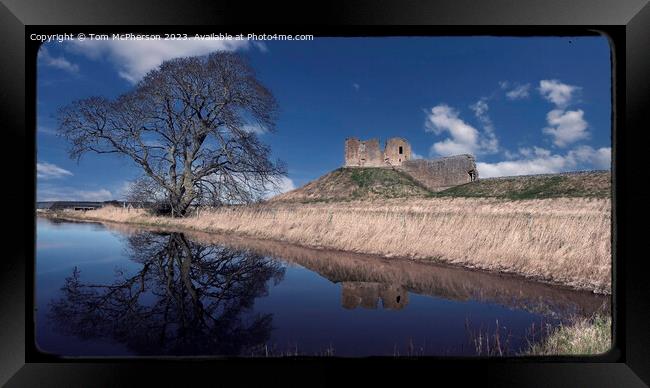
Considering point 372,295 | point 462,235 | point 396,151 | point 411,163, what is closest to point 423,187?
point 411,163

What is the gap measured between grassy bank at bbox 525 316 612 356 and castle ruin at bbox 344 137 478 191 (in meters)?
33.2

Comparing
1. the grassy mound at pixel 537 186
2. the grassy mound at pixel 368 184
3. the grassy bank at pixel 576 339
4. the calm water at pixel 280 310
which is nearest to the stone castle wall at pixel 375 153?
the grassy mound at pixel 368 184

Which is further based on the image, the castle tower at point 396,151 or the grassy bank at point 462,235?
the castle tower at point 396,151

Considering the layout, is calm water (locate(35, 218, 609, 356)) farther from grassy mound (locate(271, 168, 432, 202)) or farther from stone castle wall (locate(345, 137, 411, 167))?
stone castle wall (locate(345, 137, 411, 167))

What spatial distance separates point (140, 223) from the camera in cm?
1266

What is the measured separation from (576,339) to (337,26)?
3202mm

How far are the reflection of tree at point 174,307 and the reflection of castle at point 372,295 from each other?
118 centimetres

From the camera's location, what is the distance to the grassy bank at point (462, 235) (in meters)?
5.31

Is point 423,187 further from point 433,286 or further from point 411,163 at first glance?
point 433,286

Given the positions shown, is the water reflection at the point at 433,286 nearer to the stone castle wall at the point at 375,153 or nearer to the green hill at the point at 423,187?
the green hill at the point at 423,187

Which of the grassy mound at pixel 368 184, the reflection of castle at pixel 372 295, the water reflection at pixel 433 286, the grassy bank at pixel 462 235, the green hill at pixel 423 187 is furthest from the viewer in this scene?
the grassy mound at pixel 368 184

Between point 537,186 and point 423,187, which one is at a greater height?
point 423,187

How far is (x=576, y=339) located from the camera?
2.89 m

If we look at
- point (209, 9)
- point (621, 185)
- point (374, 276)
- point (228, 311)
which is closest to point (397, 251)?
point (374, 276)
